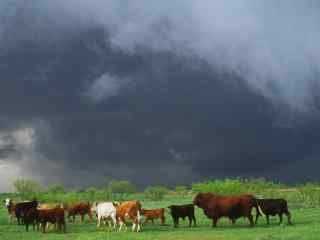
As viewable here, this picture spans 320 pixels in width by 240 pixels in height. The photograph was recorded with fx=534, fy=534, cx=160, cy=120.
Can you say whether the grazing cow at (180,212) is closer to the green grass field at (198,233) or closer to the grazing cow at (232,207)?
the green grass field at (198,233)

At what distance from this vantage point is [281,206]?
3453 cm

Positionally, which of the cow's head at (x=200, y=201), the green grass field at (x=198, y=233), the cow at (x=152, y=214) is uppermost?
the cow's head at (x=200, y=201)

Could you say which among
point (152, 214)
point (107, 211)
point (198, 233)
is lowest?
point (198, 233)

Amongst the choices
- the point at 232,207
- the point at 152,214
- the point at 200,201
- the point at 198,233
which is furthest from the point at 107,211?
the point at 232,207

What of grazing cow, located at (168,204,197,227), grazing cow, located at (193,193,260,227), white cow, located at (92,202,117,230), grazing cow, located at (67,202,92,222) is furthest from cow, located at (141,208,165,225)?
grazing cow, located at (67,202,92,222)

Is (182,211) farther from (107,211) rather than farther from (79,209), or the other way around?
(79,209)

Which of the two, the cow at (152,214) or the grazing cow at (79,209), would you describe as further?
the grazing cow at (79,209)

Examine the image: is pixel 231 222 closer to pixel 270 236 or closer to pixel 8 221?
pixel 270 236

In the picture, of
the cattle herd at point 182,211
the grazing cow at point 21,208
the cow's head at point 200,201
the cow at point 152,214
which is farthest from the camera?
the grazing cow at point 21,208

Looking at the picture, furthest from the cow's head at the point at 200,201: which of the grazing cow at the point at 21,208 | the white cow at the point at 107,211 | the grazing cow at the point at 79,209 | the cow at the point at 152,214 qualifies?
the grazing cow at the point at 21,208

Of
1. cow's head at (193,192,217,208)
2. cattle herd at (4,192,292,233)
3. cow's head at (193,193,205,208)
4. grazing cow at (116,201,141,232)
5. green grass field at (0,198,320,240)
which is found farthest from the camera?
cow's head at (193,193,205,208)

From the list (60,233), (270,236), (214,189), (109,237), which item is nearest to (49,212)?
(60,233)

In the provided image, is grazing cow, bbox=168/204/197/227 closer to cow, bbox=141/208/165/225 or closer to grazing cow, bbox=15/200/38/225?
cow, bbox=141/208/165/225

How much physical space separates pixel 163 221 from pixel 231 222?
4.80 metres
